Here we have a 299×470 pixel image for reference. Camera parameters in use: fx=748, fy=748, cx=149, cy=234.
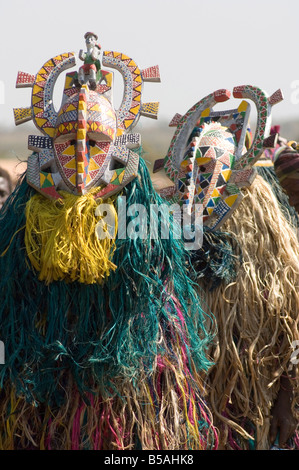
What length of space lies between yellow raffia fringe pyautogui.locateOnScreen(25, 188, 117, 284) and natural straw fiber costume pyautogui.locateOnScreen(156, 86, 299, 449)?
0.44m

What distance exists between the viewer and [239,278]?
2791mm

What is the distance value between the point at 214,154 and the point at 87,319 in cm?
86

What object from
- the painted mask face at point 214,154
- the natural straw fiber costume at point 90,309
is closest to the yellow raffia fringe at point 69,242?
the natural straw fiber costume at point 90,309

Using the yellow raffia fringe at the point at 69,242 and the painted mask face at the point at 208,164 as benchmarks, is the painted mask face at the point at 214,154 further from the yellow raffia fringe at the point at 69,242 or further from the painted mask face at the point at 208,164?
the yellow raffia fringe at the point at 69,242

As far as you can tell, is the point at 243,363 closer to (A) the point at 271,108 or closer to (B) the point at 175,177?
(B) the point at 175,177

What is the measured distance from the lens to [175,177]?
2893mm

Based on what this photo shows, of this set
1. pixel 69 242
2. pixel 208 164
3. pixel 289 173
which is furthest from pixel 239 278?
pixel 69 242

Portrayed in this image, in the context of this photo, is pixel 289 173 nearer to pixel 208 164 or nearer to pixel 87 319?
pixel 208 164

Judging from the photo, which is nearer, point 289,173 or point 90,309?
point 90,309

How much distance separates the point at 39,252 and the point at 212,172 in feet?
2.58

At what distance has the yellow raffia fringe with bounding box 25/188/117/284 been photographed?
2285mm

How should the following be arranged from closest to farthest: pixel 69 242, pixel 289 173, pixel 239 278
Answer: pixel 69 242 → pixel 239 278 → pixel 289 173

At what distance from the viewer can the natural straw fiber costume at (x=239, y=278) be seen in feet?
8.94
